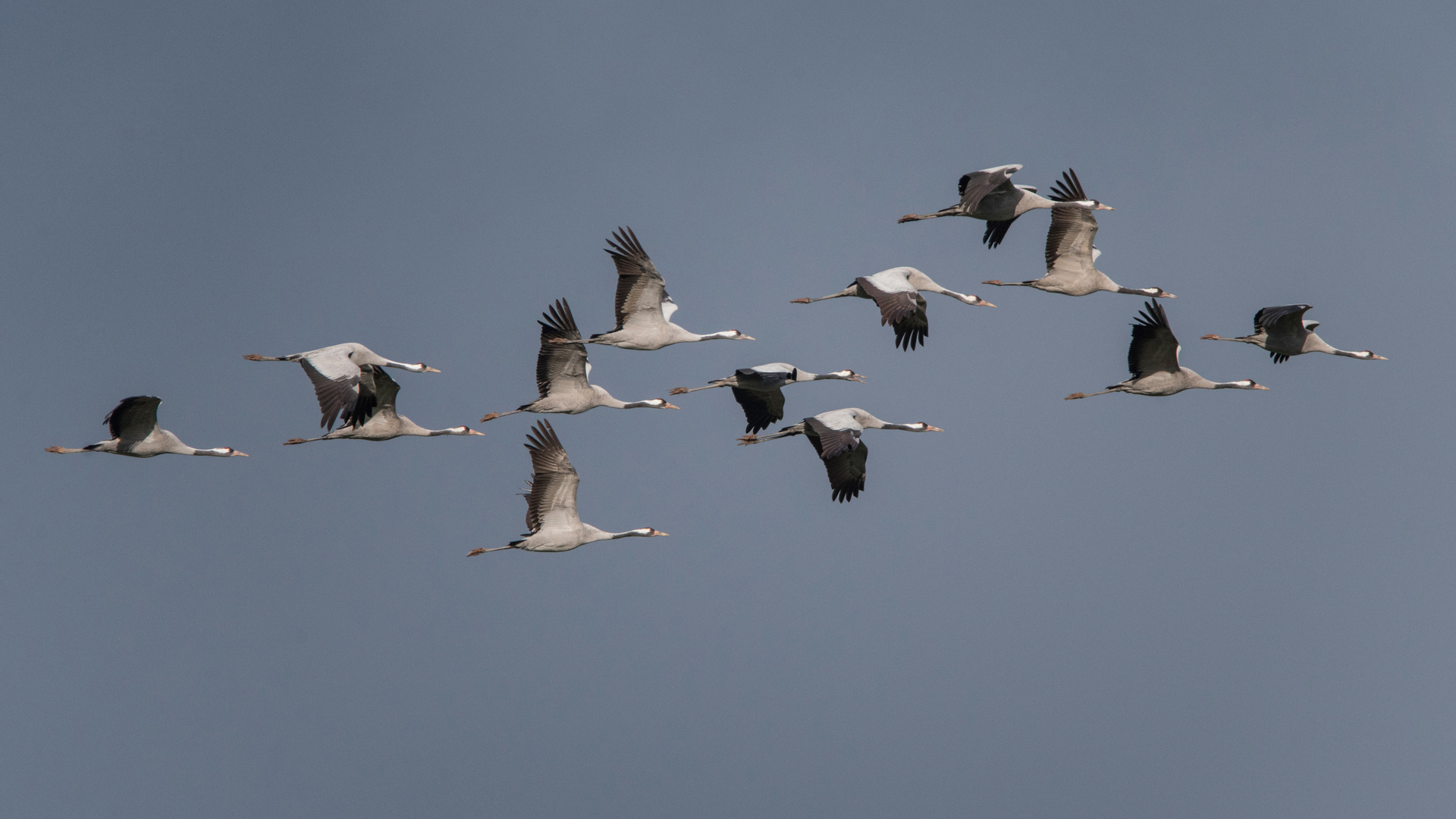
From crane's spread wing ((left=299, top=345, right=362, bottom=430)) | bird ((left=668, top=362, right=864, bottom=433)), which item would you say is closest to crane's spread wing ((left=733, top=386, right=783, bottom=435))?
bird ((left=668, top=362, right=864, bottom=433))

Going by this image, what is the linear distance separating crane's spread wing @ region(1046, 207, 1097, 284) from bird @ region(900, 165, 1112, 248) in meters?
0.18

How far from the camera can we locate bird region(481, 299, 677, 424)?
20.6m

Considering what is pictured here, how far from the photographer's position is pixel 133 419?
785 inches

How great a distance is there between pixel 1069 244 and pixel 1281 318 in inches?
135

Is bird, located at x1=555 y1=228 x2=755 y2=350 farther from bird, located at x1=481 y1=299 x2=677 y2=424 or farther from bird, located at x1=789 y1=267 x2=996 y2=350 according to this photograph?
bird, located at x1=789 y1=267 x2=996 y2=350

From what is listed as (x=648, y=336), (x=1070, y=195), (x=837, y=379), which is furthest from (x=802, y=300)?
(x=1070, y=195)

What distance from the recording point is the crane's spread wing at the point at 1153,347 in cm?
2072

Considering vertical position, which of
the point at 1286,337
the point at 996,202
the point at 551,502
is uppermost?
the point at 996,202

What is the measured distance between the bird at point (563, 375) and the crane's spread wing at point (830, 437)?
3415 mm

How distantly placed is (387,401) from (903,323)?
7.75 metres

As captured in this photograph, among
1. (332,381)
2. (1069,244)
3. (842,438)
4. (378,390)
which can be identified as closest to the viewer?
(332,381)

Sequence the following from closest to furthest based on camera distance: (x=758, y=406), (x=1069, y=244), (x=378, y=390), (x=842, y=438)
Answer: (x=842, y=438), (x=378, y=390), (x=1069, y=244), (x=758, y=406)

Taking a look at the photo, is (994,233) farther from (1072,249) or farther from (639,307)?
(639,307)

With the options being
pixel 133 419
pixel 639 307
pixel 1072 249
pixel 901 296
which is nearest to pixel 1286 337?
pixel 1072 249
